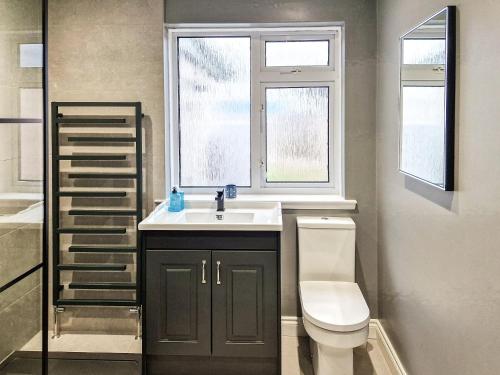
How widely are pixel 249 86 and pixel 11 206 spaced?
183cm

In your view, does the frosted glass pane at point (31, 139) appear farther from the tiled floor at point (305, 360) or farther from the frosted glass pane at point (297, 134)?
the tiled floor at point (305, 360)

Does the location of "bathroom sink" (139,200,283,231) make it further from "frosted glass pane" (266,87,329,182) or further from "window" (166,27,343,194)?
"frosted glass pane" (266,87,329,182)

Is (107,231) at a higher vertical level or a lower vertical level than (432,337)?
higher

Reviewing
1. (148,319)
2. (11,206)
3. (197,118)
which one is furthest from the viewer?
(197,118)

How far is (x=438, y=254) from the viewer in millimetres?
1907

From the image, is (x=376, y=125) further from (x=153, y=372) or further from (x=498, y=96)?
(x=153, y=372)

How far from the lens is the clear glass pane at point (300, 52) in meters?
3.14

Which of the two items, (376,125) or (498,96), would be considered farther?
(376,125)

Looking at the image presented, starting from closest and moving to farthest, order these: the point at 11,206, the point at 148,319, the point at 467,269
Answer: the point at 467,269, the point at 11,206, the point at 148,319

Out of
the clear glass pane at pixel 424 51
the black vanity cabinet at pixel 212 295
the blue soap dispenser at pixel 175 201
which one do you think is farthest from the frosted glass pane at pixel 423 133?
the blue soap dispenser at pixel 175 201

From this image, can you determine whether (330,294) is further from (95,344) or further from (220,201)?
(95,344)

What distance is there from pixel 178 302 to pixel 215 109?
4.52ft

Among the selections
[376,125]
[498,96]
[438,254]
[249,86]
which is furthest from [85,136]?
[498,96]

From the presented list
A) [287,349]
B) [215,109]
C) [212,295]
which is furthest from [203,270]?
[215,109]
